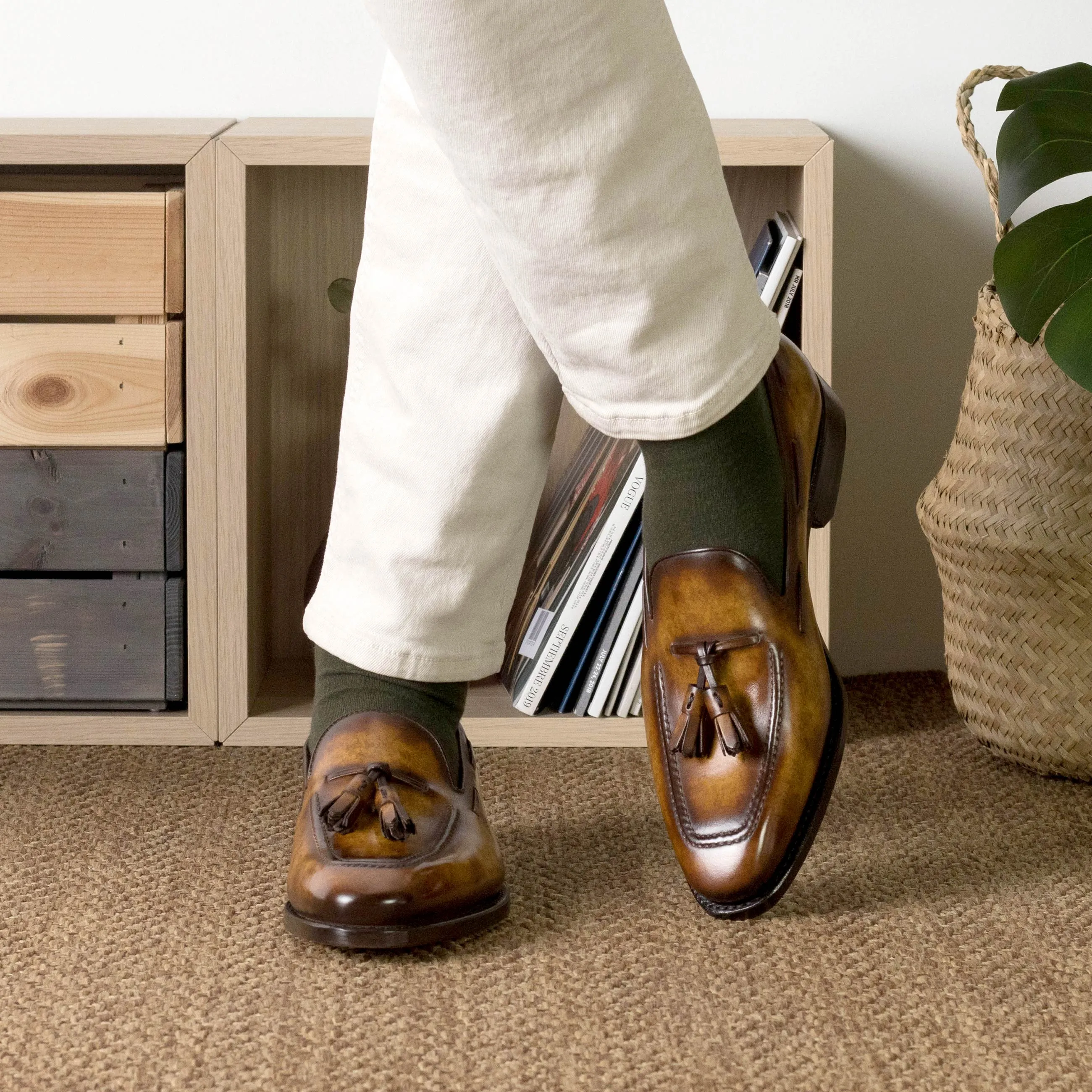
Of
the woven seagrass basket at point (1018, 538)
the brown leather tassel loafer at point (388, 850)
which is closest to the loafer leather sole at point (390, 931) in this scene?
the brown leather tassel loafer at point (388, 850)

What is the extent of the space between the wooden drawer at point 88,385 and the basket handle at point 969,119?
2.25 feet

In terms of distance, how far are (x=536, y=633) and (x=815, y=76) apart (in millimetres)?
687

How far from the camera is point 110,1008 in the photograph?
0.58 m

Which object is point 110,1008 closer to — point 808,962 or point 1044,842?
point 808,962

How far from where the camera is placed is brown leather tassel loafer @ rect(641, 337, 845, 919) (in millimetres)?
635

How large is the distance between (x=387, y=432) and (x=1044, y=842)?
529 millimetres

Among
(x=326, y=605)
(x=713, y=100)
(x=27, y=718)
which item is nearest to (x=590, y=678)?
(x=326, y=605)

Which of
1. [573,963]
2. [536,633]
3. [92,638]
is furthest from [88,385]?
[573,963]

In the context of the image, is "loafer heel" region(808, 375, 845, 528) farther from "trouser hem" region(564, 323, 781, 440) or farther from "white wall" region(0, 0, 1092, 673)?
"white wall" region(0, 0, 1092, 673)

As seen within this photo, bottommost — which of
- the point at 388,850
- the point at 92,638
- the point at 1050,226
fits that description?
the point at 92,638

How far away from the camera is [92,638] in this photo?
1039 millimetres

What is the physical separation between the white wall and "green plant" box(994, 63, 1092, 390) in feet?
1.39

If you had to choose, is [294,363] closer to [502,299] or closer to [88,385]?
[88,385]

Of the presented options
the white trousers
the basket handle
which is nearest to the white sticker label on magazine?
the white trousers
